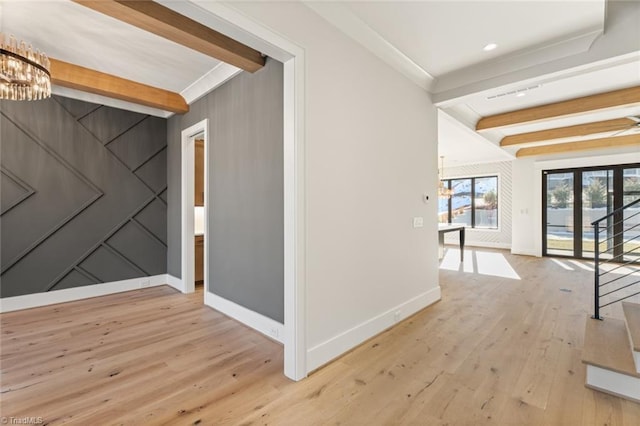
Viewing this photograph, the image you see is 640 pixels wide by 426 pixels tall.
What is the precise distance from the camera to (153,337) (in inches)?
110

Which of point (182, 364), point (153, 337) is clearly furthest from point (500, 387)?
point (153, 337)

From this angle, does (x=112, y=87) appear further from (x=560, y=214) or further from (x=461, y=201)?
(x=461, y=201)

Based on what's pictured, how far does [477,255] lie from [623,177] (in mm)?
3462

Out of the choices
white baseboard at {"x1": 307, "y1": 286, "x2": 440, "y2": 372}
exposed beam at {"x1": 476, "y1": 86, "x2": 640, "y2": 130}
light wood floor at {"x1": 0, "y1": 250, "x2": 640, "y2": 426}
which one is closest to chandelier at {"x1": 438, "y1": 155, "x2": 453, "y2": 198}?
exposed beam at {"x1": 476, "y1": 86, "x2": 640, "y2": 130}

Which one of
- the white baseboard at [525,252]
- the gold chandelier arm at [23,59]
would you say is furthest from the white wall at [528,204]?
the gold chandelier arm at [23,59]

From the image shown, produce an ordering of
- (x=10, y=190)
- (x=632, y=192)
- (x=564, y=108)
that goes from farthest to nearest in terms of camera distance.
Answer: (x=632, y=192)
(x=564, y=108)
(x=10, y=190)

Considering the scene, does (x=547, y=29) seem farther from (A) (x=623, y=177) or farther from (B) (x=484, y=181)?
(B) (x=484, y=181)

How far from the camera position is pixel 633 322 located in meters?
2.33

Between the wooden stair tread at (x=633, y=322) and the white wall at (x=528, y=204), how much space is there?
18.6ft

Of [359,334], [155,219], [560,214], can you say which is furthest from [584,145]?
[155,219]

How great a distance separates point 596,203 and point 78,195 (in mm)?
10356

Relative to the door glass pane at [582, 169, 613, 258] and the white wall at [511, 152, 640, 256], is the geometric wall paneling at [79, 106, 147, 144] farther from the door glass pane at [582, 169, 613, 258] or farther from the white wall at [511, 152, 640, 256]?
the door glass pane at [582, 169, 613, 258]

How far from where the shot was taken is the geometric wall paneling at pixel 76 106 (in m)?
3.86

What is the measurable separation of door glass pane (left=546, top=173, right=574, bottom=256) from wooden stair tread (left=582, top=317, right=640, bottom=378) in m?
5.51
